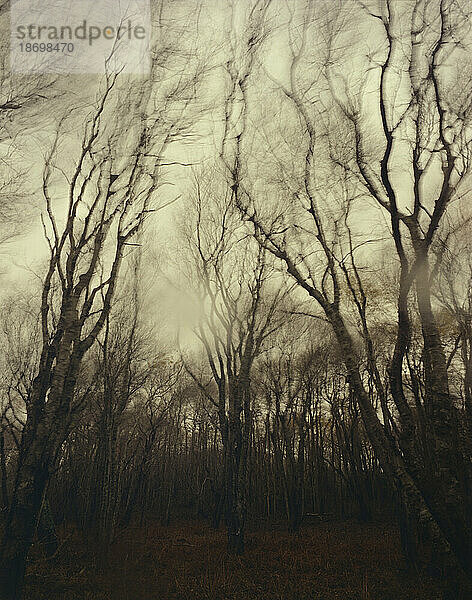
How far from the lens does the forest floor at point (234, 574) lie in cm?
804

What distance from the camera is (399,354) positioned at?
7027mm

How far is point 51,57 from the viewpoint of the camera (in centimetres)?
657

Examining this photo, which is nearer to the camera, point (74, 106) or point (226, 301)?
point (74, 106)

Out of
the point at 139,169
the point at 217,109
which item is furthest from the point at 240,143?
the point at 139,169

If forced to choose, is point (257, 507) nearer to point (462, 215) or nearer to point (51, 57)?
point (462, 215)

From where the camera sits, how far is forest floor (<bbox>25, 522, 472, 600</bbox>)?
8045 millimetres

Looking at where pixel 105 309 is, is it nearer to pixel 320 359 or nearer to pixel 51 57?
pixel 51 57

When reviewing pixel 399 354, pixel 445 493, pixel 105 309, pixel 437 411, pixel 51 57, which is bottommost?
pixel 445 493

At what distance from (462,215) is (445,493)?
6882mm

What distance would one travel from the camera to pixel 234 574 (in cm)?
976

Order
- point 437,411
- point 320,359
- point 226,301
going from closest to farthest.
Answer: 1. point 437,411
2. point 226,301
3. point 320,359

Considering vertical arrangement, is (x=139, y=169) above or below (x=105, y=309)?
above

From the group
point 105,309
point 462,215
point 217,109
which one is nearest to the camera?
point 105,309

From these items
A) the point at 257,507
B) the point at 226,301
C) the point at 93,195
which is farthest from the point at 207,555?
the point at 257,507
